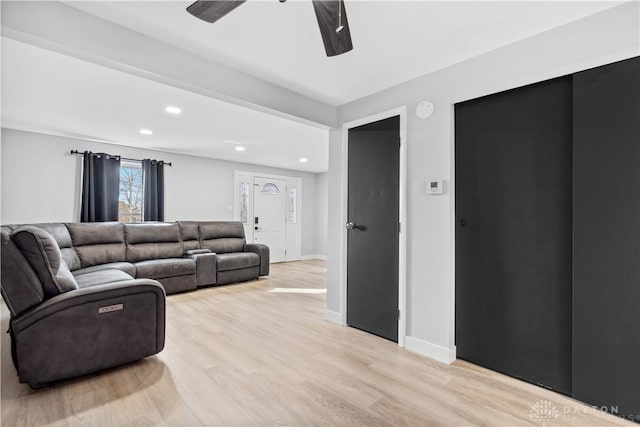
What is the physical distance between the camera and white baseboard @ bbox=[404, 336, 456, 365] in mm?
2391

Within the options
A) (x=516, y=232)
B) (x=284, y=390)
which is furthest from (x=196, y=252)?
(x=516, y=232)

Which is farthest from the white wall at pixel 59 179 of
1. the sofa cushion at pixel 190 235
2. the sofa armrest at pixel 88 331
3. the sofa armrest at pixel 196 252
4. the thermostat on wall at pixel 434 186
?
the thermostat on wall at pixel 434 186

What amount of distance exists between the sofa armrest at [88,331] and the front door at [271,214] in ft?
16.5

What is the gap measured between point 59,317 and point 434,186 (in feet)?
9.31

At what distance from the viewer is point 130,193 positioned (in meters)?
5.63

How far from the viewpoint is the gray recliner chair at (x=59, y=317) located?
188 centimetres

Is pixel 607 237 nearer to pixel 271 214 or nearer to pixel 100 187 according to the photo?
pixel 100 187

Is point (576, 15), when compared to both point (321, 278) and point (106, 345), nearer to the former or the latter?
point (106, 345)

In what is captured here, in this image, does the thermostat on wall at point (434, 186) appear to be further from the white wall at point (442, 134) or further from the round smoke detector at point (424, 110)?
the round smoke detector at point (424, 110)

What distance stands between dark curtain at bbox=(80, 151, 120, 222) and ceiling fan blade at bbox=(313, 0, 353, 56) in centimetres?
508

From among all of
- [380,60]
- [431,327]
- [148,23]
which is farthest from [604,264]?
[148,23]

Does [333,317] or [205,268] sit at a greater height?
[205,268]

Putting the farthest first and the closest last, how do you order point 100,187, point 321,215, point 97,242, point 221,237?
point 321,215, point 221,237, point 100,187, point 97,242

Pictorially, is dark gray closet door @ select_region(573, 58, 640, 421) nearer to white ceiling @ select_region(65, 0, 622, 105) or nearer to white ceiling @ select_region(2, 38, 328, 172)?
white ceiling @ select_region(65, 0, 622, 105)
